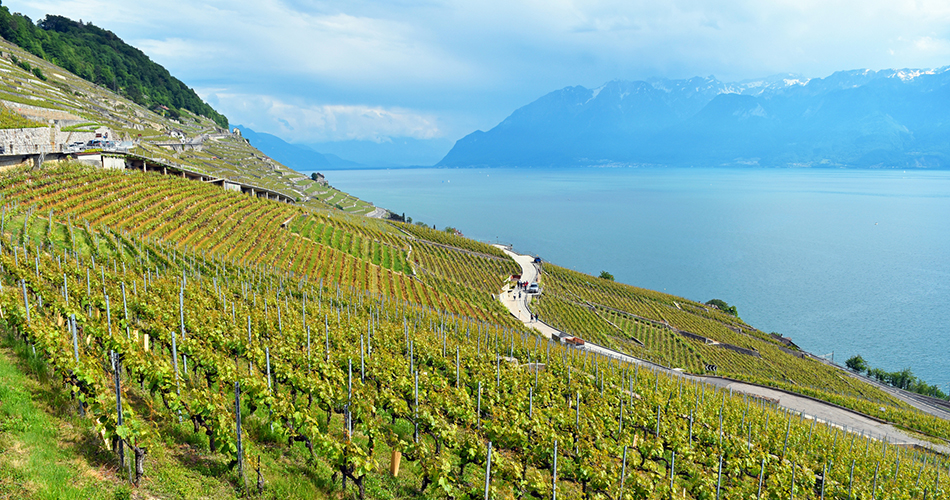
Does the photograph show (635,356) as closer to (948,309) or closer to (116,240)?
(116,240)

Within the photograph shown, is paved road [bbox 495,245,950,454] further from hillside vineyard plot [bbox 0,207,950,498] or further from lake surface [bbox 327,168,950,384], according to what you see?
lake surface [bbox 327,168,950,384]

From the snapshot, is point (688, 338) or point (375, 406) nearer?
point (375, 406)

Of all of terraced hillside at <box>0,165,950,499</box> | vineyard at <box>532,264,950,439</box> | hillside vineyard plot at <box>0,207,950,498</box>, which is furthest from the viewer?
vineyard at <box>532,264,950,439</box>

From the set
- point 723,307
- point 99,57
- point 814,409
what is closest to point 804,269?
point 723,307

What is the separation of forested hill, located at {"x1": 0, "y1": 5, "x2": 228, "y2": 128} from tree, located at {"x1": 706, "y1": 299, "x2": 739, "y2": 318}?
14361cm

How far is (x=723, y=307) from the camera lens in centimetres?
9519

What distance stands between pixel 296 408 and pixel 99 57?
20183cm

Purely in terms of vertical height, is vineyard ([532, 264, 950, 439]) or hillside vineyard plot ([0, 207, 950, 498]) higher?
hillside vineyard plot ([0, 207, 950, 498])

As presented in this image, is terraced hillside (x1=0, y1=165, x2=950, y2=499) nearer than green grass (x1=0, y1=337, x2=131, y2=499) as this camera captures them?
No

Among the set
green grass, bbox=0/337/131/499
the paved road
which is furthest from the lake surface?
green grass, bbox=0/337/131/499

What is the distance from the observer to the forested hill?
132 m

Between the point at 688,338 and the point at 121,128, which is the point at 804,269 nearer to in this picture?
the point at 688,338

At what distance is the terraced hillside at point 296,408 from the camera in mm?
10070

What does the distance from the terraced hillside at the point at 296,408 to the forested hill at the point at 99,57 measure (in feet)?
369
